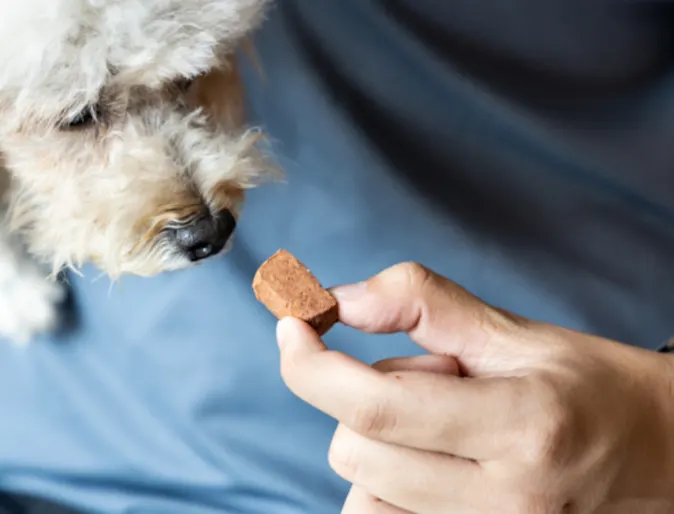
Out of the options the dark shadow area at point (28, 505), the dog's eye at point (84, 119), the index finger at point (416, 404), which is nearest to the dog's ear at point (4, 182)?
the dog's eye at point (84, 119)

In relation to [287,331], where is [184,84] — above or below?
above

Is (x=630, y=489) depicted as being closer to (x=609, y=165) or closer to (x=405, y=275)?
(x=405, y=275)

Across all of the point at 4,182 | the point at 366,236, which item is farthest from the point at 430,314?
the point at 4,182

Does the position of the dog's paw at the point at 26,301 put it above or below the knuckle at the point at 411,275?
below

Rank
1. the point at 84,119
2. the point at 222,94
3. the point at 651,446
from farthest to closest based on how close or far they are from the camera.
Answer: the point at 222,94, the point at 84,119, the point at 651,446

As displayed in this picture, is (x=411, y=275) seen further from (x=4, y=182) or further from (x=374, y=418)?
(x=4, y=182)

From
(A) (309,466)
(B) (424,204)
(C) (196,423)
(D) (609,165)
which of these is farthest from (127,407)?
(D) (609,165)

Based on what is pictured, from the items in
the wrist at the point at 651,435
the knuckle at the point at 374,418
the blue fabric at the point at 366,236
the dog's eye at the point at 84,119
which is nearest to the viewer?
the knuckle at the point at 374,418

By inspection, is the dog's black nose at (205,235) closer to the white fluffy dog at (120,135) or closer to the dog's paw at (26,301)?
the white fluffy dog at (120,135)
